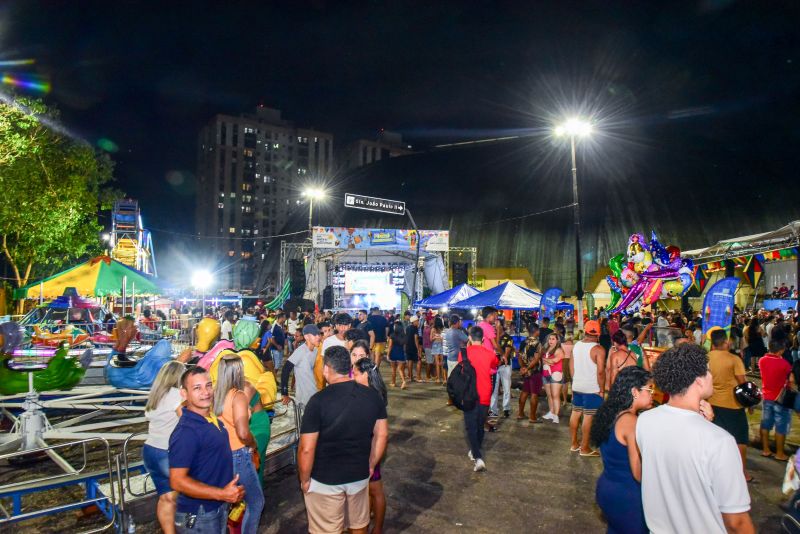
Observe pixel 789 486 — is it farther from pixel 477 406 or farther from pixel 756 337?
pixel 756 337

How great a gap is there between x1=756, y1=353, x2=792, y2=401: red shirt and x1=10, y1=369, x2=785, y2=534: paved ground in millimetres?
979

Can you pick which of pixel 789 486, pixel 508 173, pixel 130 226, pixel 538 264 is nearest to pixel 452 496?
pixel 789 486

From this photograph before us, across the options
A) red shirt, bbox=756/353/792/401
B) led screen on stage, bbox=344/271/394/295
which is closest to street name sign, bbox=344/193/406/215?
led screen on stage, bbox=344/271/394/295

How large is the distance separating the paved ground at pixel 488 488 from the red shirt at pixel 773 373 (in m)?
0.98

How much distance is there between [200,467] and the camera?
2.96 m

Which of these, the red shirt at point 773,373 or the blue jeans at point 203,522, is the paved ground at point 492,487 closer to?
the red shirt at point 773,373

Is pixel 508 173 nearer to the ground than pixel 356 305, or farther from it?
farther from it

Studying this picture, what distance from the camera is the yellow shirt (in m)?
5.79

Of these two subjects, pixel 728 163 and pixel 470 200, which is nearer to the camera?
pixel 728 163

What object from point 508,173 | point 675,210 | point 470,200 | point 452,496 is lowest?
point 452,496

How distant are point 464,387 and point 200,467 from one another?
3.90m

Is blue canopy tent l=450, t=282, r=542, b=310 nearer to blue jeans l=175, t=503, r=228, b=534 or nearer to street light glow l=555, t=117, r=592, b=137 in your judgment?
street light glow l=555, t=117, r=592, b=137

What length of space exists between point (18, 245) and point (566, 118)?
23.2 m

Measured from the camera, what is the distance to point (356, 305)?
3069 centimetres
